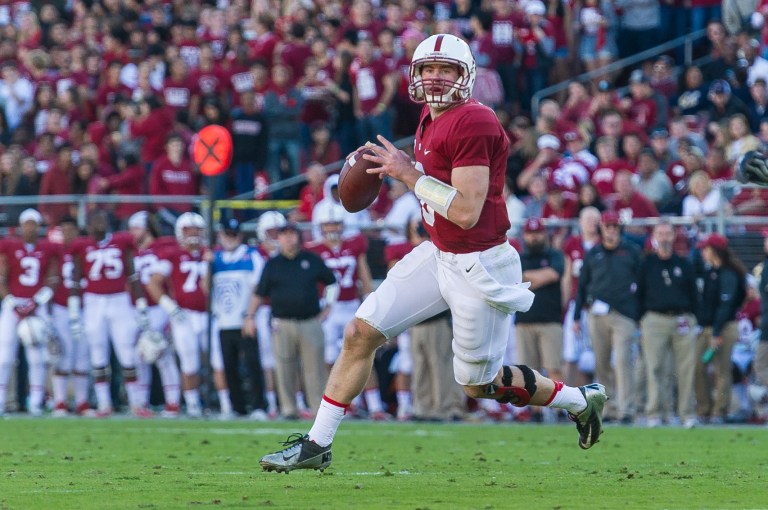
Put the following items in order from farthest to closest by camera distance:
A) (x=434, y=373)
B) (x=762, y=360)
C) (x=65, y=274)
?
1. (x=65, y=274)
2. (x=434, y=373)
3. (x=762, y=360)

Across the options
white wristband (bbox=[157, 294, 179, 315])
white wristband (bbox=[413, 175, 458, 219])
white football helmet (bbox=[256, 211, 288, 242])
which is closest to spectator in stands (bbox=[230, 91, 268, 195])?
white football helmet (bbox=[256, 211, 288, 242])

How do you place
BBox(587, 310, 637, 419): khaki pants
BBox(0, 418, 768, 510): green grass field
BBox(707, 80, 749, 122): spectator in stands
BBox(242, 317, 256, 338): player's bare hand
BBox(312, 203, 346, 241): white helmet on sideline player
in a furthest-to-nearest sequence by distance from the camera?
1. BBox(707, 80, 749, 122): spectator in stands
2. BBox(312, 203, 346, 241): white helmet on sideline player
3. BBox(242, 317, 256, 338): player's bare hand
4. BBox(587, 310, 637, 419): khaki pants
5. BBox(0, 418, 768, 510): green grass field

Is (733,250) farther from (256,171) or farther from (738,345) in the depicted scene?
(256,171)

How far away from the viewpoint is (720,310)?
547 inches

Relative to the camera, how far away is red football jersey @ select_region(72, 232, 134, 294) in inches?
616

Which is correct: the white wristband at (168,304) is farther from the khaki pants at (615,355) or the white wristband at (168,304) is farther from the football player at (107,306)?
the khaki pants at (615,355)

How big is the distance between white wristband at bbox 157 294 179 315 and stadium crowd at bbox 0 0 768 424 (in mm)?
30

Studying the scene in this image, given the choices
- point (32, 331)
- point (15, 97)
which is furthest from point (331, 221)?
point (15, 97)

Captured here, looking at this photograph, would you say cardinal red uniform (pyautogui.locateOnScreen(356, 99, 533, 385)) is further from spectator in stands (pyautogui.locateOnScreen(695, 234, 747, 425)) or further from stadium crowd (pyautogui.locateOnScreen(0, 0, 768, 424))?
spectator in stands (pyautogui.locateOnScreen(695, 234, 747, 425))

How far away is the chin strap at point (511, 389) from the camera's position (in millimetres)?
7352

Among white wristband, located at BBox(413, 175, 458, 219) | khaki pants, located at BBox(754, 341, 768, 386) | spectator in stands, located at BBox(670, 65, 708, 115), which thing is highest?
spectator in stands, located at BBox(670, 65, 708, 115)

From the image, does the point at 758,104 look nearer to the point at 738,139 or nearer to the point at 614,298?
the point at 738,139

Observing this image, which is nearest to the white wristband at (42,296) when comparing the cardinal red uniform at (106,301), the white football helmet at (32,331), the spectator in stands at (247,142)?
the white football helmet at (32,331)

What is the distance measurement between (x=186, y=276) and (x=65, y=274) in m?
1.44
